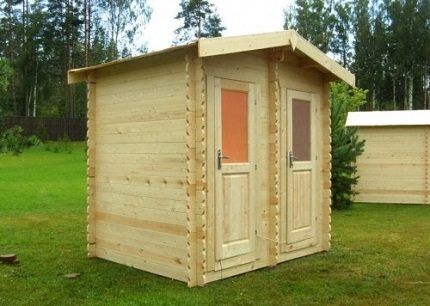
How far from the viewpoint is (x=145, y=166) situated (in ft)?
21.8

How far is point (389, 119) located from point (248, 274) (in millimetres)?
9342

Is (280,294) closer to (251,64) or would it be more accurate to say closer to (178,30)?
(251,64)

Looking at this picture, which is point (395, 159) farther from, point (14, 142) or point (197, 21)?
point (197, 21)

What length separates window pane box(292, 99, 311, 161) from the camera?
7.50 metres

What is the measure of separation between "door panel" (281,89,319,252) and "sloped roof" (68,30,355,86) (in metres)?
0.51

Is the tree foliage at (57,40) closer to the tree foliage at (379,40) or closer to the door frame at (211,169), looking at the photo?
the tree foliage at (379,40)

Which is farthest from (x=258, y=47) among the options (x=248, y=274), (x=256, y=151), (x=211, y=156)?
(x=248, y=274)

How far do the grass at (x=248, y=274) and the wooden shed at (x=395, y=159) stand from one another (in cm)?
294

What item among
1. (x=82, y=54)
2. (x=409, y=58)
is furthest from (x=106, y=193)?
(x=409, y=58)

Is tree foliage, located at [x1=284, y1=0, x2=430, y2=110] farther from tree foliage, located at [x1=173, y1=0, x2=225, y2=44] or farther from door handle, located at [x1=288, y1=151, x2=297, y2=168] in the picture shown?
door handle, located at [x1=288, y1=151, x2=297, y2=168]

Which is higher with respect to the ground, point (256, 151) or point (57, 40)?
point (57, 40)

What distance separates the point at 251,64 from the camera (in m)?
6.74

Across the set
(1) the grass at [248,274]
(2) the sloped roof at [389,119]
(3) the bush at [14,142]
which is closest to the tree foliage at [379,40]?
(2) the sloped roof at [389,119]

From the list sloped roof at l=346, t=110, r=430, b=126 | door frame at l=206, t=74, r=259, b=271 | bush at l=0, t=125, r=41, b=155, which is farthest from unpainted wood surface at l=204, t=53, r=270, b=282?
sloped roof at l=346, t=110, r=430, b=126
